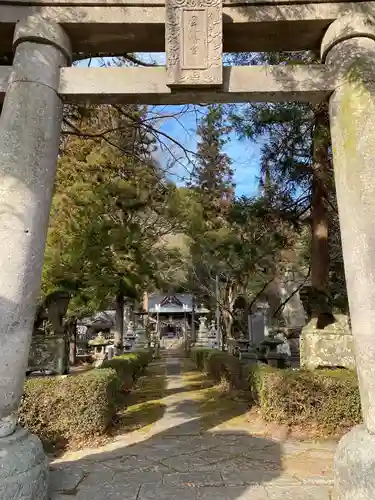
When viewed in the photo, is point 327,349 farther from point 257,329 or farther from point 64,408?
point 257,329

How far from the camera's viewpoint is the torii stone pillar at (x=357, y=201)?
3074 millimetres

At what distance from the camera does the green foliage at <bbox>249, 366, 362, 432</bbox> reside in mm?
5664

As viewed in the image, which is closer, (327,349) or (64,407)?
(64,407)

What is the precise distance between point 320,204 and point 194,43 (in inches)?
227

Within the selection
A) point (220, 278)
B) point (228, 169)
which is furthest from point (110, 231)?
point (228, 169)

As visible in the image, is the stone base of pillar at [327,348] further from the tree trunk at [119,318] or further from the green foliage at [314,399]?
the tree trunk at [119,318]

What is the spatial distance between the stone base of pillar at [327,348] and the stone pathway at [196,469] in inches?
67.3

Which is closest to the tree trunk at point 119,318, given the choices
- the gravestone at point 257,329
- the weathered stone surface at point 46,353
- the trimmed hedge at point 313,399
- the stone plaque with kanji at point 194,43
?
the gravestone at point 257,329

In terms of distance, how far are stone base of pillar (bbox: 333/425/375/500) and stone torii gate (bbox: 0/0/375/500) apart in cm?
2

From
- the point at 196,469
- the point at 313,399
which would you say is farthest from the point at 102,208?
the point at 196,469

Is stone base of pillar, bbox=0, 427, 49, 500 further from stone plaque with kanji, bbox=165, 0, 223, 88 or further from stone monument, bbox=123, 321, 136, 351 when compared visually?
stone monument, bbox=123, 321, 136, 351

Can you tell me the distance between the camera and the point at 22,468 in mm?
3008

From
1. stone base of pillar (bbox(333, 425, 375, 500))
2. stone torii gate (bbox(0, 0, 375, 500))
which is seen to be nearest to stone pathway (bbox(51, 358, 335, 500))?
stone base of pillar (bbox(333, 425, 375, 500))

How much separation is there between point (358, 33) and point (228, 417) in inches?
237
